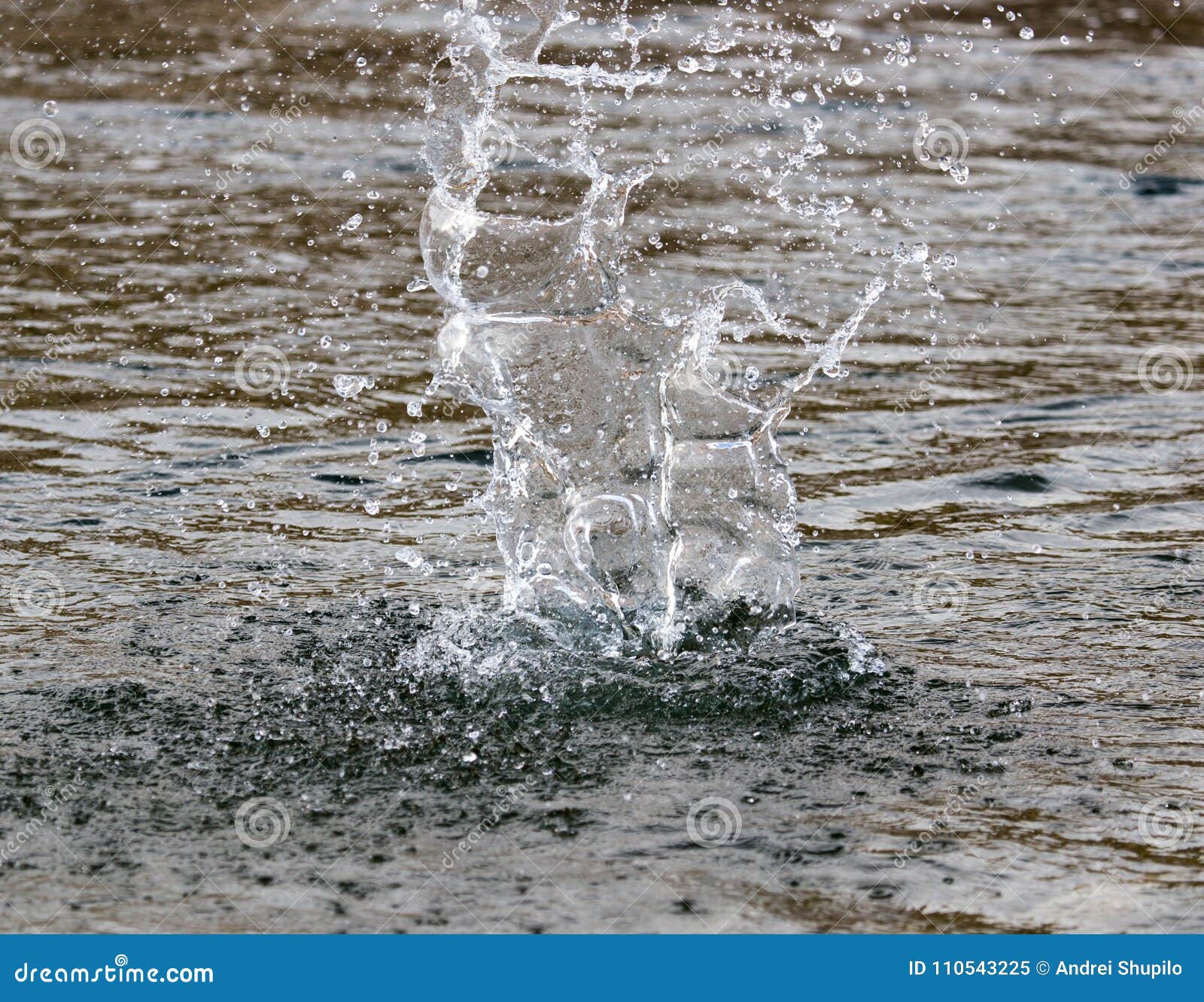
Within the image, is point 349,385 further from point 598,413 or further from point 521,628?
point 521,628

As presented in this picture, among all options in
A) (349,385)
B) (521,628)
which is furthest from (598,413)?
(349,385)

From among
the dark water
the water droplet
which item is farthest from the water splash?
the water droplet

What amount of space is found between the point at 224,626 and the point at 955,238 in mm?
6387

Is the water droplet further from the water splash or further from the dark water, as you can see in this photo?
the water splash

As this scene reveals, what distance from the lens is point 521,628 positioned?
5520 millimetres

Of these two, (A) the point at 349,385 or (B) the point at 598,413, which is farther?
(A) the point at 349,385

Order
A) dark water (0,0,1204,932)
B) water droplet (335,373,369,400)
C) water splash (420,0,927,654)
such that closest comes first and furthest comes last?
dark water (0,0,1204,932)
water splash (420,0,927,654)
water droplet (335,373,369,400)

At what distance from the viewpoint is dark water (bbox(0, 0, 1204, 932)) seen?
408cm

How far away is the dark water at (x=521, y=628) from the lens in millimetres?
4082

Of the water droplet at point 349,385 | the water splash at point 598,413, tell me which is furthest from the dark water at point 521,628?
the water splash at point 598,413

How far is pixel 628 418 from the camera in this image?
575cm

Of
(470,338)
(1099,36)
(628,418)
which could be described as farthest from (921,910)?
(1099,36)

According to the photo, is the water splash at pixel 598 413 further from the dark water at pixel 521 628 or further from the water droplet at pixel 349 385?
the water droplet at pixel 349 385

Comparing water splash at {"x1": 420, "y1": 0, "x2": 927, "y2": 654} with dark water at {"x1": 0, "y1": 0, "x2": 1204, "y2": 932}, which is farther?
water splash at {"x1": 420, "y1": 0, "x2": 927, "y2": 654}
